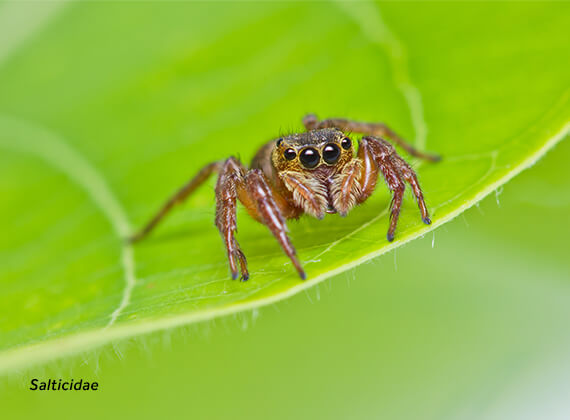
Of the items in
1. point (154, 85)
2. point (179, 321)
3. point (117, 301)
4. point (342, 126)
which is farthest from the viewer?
point (154, 85)

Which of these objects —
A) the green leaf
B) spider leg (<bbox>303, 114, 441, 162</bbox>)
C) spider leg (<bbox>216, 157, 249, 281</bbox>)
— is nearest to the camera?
the green leaf

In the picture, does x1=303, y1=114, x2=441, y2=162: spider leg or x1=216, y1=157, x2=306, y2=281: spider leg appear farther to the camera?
x1=303, y1=114, x2=441, y2=162: spider leg

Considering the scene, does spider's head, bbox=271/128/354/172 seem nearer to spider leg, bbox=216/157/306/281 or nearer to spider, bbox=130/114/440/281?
spider, bbox=130/114/440/281

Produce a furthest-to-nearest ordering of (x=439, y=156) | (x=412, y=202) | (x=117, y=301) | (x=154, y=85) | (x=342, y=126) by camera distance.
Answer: (x=154, y=85)
(x=342, y=126)
(x=439, y=156)
(x=412, y=202)
(x=117, y=301)

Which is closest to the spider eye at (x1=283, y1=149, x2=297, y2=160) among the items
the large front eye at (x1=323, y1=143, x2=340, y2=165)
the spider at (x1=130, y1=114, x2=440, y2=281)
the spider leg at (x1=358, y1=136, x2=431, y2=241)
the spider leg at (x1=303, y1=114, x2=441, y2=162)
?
the spider at (x1=130, y1=114, x2=440, y2=281)

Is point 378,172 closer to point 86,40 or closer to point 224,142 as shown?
point 224,142

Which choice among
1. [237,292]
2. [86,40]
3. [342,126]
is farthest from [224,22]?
[237,292]

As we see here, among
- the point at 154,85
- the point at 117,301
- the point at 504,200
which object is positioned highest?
the point at 154,85
